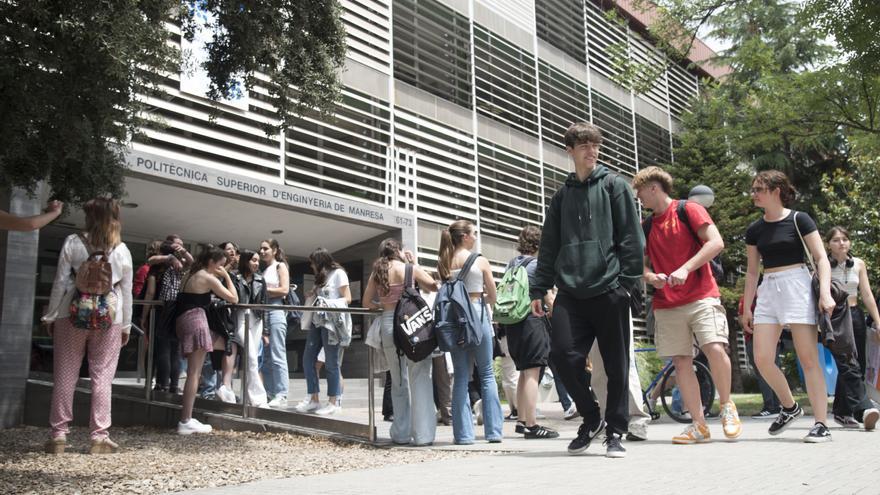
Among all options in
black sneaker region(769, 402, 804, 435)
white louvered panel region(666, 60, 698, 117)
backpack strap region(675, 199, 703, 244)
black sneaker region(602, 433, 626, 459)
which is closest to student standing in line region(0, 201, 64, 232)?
black sneaker region(602, 433, 626, 459)

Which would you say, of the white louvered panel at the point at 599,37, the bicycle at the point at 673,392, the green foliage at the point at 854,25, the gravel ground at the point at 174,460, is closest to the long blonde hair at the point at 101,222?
the gravel ground at the point at 174,460

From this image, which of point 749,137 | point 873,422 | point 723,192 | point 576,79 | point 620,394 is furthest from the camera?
point 723,192

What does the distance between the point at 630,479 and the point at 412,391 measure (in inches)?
125

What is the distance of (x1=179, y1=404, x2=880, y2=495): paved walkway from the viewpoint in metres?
4.07

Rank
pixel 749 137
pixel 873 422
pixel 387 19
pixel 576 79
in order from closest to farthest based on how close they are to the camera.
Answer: pixel 873 422
pixel 749 137
pixel 387 19
pixel 576 79

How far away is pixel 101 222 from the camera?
6809mm

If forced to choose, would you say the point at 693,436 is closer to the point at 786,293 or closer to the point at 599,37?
the point at 786,293

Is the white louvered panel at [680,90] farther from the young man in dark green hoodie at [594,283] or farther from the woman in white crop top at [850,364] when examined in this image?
the young man in dark green hoodie at [594,283]

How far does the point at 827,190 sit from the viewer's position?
25281mm

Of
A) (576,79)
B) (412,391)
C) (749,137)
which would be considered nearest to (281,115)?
(412,391)

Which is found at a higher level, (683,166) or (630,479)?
(683,166)

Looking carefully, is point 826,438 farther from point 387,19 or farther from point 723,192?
point 723,192

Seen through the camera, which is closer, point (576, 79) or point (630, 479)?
point (630, 479)

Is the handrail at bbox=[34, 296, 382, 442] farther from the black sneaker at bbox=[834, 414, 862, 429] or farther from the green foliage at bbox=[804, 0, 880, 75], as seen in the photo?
the green foliage at bbox=[804, 0, 880, 75]
